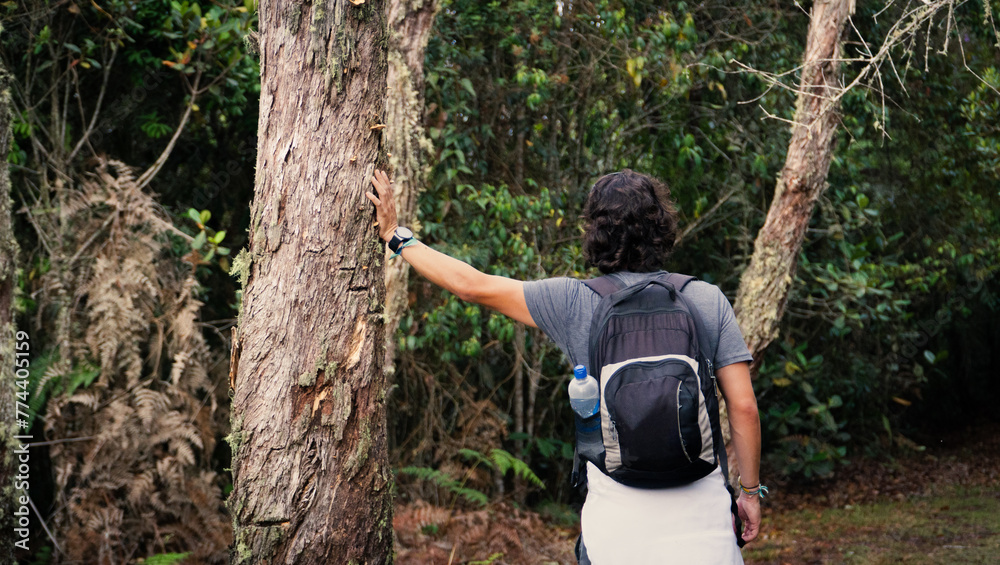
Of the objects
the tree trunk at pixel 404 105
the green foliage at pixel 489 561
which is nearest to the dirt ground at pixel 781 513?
the green foliage at pixel 489 561

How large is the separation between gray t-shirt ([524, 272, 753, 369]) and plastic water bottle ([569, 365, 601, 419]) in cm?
13

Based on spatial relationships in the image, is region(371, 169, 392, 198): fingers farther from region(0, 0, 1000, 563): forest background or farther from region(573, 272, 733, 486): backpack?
region(573, 272, 733, 486): backpack

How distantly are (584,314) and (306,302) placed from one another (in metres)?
0.98

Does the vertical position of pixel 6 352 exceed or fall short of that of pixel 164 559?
it exceeds it

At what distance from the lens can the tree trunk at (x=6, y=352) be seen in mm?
3979

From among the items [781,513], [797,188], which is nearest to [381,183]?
[797,188]

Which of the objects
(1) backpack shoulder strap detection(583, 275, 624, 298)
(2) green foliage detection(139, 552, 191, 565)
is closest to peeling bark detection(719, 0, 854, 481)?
(1) backpack shoulder strap detection(583, 275, 624, 298)

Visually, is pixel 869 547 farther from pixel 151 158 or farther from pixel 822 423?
pixel 151 158

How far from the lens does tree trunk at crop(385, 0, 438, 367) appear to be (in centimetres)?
469

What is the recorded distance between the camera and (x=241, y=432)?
2.68 m

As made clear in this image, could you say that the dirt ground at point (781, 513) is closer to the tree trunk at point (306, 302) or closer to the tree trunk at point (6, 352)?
the tree trunk at point (6, 352)

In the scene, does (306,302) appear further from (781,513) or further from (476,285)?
(781,513)

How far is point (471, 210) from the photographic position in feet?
20.5

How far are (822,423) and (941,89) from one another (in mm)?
4122
